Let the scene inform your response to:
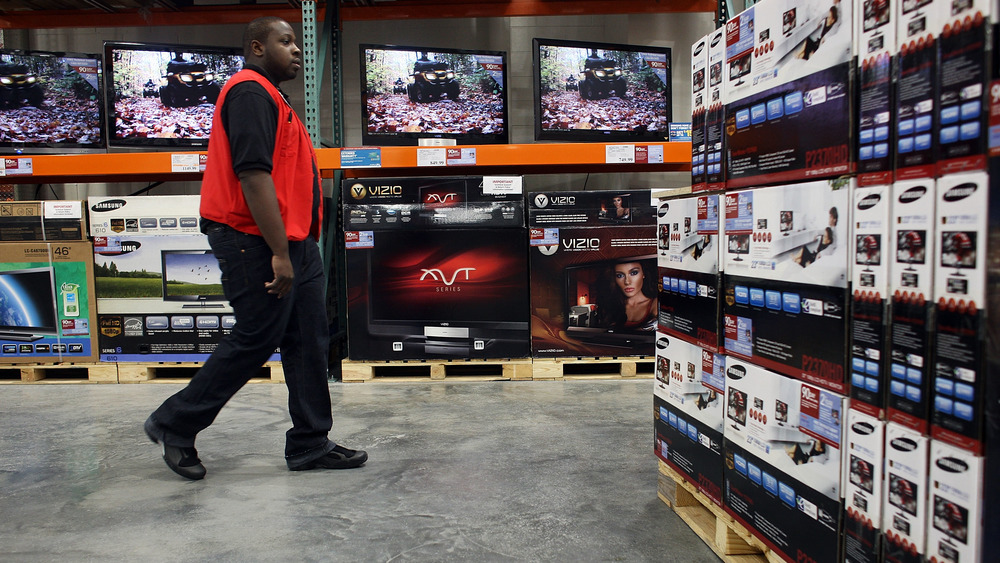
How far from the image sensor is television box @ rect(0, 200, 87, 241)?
4.48 m

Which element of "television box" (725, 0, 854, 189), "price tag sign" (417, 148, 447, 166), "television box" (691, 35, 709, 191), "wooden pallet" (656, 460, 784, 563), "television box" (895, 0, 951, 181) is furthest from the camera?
"price tag sign" (417, 148, 447, 166)

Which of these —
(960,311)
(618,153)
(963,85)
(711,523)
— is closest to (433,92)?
(618,153)

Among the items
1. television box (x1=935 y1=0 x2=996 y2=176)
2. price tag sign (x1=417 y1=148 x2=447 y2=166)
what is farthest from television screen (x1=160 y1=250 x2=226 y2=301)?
television box (x1=935 y1=0 x2=996 y2=176)

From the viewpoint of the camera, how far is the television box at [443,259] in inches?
173

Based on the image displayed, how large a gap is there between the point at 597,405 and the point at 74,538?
255 cm

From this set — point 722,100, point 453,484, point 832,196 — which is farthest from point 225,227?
point 832,196

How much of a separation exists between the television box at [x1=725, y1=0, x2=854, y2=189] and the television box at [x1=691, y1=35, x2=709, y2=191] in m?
0.15

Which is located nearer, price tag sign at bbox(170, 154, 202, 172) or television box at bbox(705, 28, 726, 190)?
television box at bbox(705, 28, 726, 190)

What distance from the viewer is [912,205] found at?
128 centimetres

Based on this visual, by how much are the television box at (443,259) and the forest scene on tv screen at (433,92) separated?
611 millimetres

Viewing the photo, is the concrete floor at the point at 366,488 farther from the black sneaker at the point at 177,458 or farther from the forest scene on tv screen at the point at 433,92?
the forest scene on tv screen at the point at 433,92

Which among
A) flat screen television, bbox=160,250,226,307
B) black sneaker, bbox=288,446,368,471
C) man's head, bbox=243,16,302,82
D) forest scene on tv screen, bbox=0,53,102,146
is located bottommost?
black sneaker, bbox=288,446,368,471

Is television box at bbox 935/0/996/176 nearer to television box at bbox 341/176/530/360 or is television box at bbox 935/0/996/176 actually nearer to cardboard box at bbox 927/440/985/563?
cardboard box at bbox 927/440/985/563

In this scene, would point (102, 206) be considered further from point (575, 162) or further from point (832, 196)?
point (832, 196)
